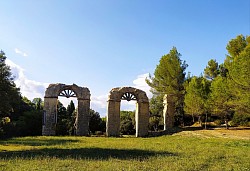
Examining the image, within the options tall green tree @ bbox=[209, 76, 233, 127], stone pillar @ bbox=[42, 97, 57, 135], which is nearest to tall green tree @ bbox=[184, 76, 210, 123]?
tall green tree @ bbox=[209, 76, 233, 127]

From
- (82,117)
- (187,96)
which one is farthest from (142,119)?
(82,117)

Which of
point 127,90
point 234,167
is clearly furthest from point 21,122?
point 234,167

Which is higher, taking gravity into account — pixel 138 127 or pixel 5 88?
pixel 5 88

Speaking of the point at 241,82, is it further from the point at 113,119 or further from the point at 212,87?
the point at 113,119

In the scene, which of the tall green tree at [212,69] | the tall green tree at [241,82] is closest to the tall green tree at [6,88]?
the tall green tree at [241,82]

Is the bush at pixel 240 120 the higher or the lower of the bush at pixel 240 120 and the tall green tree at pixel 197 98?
the lower

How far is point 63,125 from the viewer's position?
35.7 metres

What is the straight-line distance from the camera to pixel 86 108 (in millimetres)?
33438

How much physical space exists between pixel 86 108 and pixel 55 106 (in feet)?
12.0

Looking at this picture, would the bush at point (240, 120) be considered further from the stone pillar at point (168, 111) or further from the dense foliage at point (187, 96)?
the stone pillar at point (168, 111)

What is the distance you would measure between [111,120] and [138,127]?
3541 mm

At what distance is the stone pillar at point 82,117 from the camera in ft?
108

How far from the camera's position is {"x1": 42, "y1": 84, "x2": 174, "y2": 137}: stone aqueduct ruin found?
32.3 m

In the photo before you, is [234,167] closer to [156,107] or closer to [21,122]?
[21,122]
